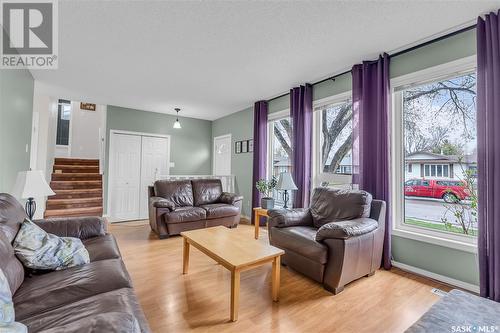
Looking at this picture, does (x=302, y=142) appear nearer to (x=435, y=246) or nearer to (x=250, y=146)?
(x=250, y=146)

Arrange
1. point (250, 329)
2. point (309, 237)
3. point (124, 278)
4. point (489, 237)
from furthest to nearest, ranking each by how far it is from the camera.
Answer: point (309, 237) → point (489, 237) → point (250, 329) → point (124, 278)

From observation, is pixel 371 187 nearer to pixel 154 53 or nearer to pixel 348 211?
pixel 348 211

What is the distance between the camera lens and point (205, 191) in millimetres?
4711

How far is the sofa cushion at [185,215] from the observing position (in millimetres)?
3768

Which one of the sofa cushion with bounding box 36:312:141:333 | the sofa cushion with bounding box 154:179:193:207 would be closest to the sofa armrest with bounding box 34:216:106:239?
the sofa cushion with bounding box 36:312:141:333

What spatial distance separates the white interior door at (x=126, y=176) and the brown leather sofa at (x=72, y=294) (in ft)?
11.7

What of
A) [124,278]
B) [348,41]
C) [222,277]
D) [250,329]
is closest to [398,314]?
[250,329]

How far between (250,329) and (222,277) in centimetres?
84

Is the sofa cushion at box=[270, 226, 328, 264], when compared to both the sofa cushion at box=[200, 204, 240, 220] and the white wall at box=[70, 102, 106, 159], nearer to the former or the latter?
the sofa cushion at box=[200, 204, 240, 220]

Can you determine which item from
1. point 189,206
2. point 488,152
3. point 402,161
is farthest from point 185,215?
point 488,152

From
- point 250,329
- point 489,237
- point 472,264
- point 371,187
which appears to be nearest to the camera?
point 250,329

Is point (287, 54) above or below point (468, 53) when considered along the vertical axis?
above

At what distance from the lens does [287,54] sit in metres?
2.85

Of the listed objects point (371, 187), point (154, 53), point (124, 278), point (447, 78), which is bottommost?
point (124, 278)
